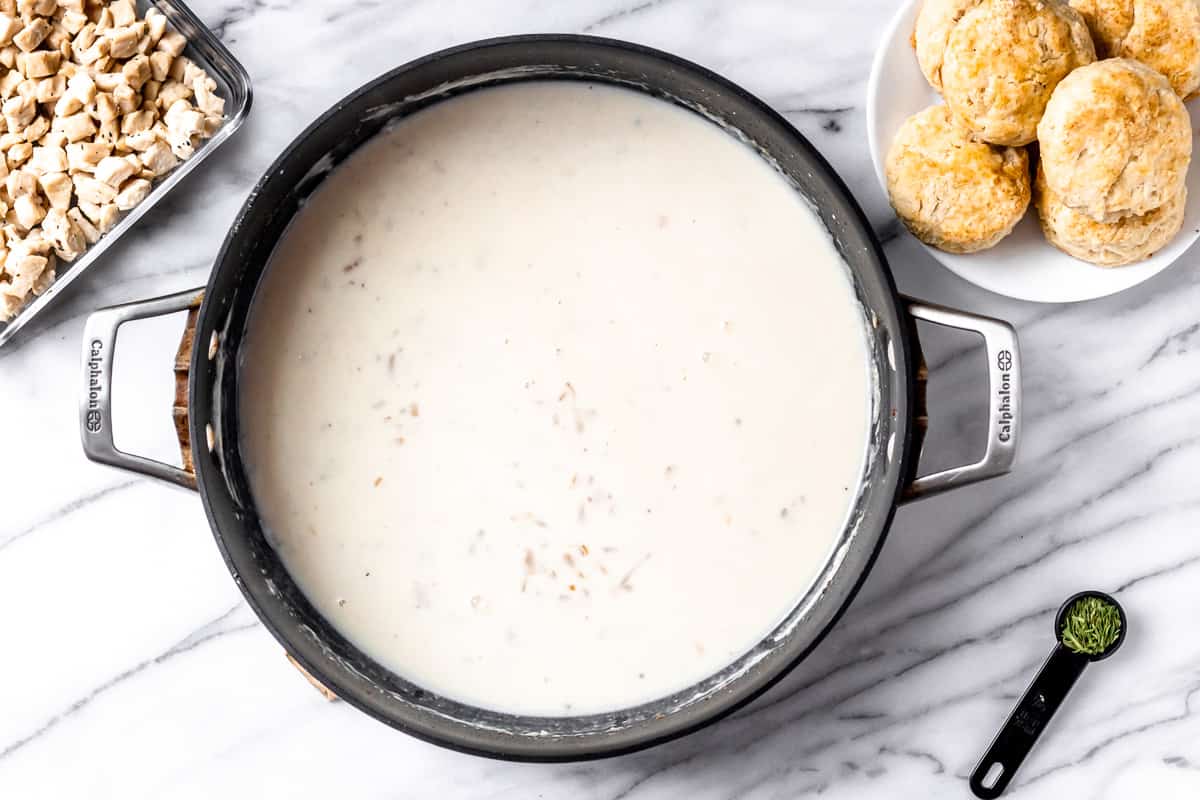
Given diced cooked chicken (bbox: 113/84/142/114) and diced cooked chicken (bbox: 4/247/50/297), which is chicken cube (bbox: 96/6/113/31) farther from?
diced cooked chicken (bbox: 4/247/50/297)

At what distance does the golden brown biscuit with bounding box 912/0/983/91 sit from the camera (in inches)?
43.9

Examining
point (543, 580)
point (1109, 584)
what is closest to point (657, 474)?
point (543, 580)

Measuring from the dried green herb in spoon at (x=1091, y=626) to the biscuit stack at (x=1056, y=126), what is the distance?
1.21 ft

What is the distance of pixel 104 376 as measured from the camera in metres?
1.14

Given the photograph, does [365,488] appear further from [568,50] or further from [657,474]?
[568,50]

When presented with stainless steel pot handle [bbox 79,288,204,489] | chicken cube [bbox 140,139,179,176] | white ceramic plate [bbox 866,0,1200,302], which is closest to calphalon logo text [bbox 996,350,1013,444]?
white ceramic plate [bbox 866,0,1200,302]

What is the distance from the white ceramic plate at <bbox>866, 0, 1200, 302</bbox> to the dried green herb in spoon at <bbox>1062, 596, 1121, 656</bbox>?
1.09 feet

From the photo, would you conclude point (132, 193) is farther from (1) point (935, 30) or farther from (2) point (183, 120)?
(1) point (935, 30)

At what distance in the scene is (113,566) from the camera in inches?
52.4

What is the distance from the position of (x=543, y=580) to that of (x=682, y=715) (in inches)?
7.4

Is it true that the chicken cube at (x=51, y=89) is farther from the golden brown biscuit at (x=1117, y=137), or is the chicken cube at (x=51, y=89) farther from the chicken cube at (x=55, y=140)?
the golden brown biscuit at (x=1117, y=137)

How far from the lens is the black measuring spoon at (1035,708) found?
4.22 ft

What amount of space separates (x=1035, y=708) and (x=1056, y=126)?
62cm

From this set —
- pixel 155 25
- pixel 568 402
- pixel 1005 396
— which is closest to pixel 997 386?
pixel 1005 396
